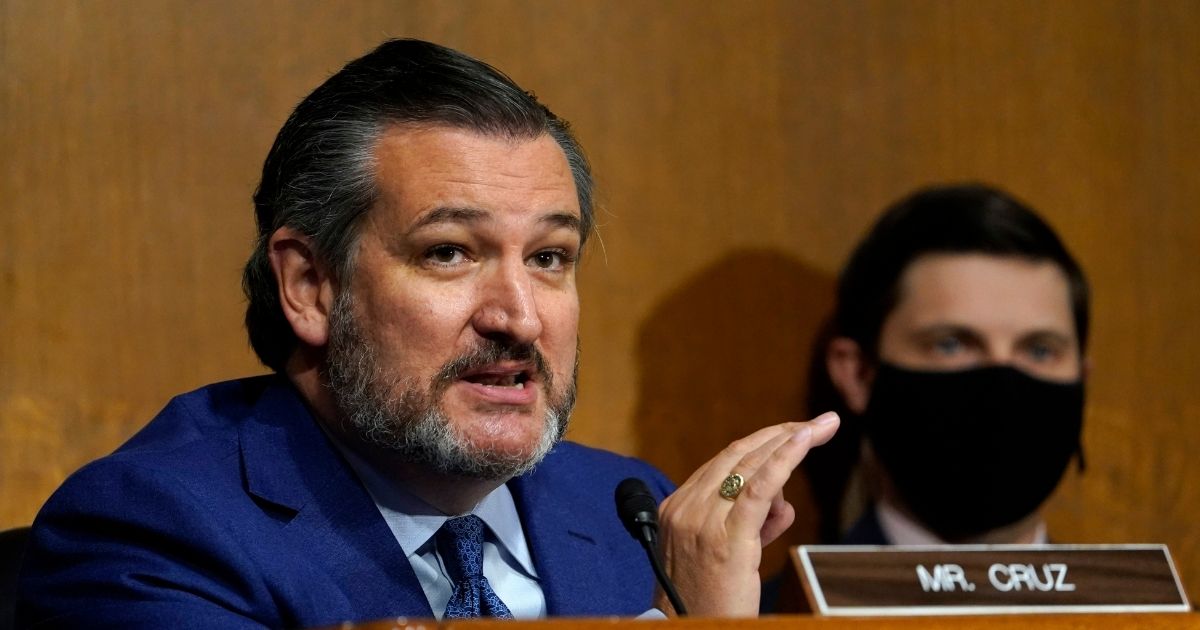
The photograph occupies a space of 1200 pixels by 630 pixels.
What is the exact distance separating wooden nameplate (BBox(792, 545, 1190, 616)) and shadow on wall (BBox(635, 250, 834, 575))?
1.57 meters

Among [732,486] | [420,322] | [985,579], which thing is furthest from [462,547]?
[985,579]

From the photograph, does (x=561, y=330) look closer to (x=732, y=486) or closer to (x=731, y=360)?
(x=732, y=486)

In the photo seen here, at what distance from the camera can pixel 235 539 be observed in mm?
1678

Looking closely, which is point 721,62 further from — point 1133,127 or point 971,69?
point 1133,127

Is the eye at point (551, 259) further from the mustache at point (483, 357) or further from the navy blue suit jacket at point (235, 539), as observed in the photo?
the navy blue suit jacket at point (235, 539)

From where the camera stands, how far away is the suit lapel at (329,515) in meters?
1.76

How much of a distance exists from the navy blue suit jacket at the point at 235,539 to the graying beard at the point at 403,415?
→ 0.07 meters

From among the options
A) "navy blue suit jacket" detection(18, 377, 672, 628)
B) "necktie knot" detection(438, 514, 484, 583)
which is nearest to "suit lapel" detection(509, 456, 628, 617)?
"navy blue suit jacket" detection(18, 377, 672, 628)

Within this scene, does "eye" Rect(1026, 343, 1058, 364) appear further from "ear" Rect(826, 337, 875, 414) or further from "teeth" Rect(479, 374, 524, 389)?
"teeth" Rect(479, 374, 524, 389)

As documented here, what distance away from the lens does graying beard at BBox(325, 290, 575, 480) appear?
1.82 m

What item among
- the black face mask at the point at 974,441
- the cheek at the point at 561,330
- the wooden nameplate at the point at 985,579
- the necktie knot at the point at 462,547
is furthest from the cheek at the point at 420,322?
the black face mask at the point at 974,441

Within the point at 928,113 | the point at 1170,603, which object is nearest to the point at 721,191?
the point at 928,113

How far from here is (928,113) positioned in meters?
3.26

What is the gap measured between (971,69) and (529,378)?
1.80 meters
